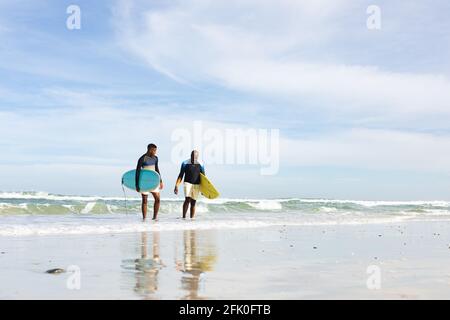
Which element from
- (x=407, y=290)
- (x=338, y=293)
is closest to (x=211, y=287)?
(x=338, y=293)

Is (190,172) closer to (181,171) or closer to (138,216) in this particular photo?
(181,171)

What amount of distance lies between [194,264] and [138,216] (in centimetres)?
1169

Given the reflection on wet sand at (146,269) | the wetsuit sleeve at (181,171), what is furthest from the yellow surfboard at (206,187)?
the reflection on wet sand at (146,269)

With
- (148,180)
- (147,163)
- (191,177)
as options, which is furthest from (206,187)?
(147,163)

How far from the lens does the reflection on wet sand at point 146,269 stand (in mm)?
4863

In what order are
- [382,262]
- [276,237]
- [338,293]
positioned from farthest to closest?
[276,237], [382,262], [338,293]

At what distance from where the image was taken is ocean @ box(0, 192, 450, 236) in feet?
41.2

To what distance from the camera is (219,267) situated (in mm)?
6371

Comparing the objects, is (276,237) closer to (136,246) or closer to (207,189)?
(136,246)

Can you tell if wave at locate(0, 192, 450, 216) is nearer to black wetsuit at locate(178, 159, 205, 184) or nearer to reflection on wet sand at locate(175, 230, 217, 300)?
black wetsuit at locate(178, 159, 205, 184)

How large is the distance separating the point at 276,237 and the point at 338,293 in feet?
19.3

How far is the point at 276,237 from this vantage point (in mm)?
10727

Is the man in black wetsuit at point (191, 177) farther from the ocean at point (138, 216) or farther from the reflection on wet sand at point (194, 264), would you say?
the reflection on wet sand at point (194, 264)
